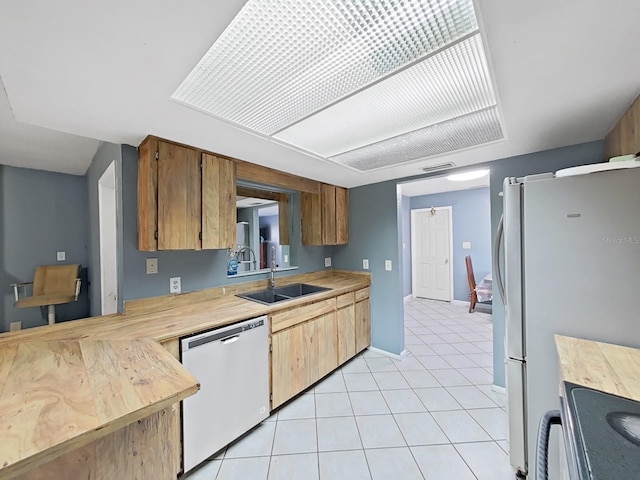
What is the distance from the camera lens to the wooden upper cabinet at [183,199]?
1682 millimetres

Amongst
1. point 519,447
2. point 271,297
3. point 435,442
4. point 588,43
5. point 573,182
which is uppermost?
point 588,43

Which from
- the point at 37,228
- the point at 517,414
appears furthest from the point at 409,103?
the point at 37,228

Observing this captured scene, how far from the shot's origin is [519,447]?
1.40 m

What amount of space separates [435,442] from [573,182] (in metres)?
1.80

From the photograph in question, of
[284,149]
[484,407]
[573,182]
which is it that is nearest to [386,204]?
[284,149]

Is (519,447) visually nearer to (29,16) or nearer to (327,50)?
(327,50)

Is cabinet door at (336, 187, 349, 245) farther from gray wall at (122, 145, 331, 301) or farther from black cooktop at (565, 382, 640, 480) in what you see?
black cooktop at (565, 382, 640, 480)

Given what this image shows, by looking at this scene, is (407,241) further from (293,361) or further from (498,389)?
(293,361)

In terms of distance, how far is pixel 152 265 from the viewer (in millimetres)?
1892

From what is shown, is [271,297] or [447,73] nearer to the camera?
[447,73]

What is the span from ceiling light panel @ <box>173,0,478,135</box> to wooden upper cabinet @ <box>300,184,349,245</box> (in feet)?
5.73

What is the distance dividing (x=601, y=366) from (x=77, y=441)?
5.92 feet

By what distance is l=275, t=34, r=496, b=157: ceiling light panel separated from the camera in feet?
3.41

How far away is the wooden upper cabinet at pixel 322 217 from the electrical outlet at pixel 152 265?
62.9 inches
